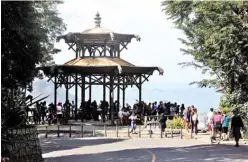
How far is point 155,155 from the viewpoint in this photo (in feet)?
61.6

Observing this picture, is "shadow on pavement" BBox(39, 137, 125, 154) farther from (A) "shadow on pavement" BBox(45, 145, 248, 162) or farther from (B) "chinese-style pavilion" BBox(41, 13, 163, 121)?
(B) "chinese-style pavilion" BBox(41, 13, 163, 121)

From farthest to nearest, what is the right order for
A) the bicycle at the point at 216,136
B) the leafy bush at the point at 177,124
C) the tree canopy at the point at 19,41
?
the leafy bush at the point at 177,124 < the bicycle at the point at 216,136 < the tree canopy at the point at 19,41

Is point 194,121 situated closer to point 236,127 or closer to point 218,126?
point 218,126

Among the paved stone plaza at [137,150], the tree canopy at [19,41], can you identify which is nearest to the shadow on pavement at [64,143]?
the paved stone plaza at [137,150]

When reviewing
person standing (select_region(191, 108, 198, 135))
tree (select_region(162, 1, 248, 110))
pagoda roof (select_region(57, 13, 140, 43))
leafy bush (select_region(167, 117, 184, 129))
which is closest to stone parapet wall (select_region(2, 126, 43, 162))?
tree (select_region(162, 1, 248, 110))

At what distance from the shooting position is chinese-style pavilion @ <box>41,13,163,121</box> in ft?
114

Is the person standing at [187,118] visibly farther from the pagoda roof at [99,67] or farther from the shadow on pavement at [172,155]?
the shadow on pavement at [172,155]

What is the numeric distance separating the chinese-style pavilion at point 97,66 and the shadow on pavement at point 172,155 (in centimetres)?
1377

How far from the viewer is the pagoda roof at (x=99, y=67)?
34.4 metres

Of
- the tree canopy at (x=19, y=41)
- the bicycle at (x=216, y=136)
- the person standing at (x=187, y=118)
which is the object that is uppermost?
the tree canopy at (x=19, y=41)

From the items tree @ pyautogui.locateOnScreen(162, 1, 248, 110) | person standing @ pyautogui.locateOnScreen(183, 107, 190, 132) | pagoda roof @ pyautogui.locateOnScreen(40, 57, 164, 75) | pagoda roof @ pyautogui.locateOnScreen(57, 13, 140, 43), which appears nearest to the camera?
tree @ pyautogui.locateOnScreen(162, 1, 248, 110)

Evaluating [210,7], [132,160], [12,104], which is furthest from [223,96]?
[12,104]

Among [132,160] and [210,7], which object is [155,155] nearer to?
[132,160]

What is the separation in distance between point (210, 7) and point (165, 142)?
22.6 feet
